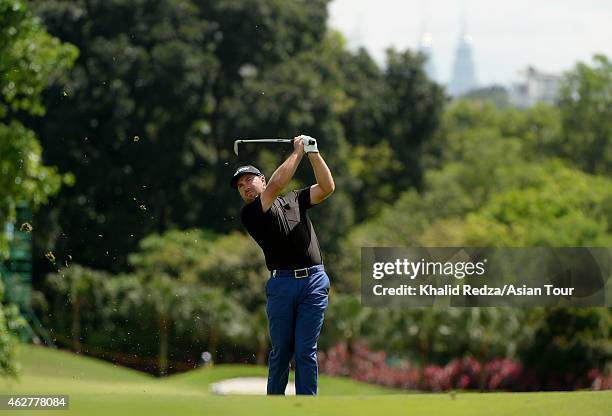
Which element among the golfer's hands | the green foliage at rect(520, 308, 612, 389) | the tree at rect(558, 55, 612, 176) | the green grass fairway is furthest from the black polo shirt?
the tree at rect(558, 55, 612, 176)

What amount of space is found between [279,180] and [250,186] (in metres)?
0.35

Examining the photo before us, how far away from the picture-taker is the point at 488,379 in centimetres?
1891

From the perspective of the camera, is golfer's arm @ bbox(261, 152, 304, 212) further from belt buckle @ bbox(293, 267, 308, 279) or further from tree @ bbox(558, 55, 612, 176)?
tree @ bbox(558, 55, 612, 176)

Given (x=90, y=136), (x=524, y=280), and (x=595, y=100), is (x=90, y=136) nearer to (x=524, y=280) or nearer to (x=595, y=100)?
(x=524, y=280)

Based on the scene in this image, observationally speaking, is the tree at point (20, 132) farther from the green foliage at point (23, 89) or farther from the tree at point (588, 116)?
the tree at point (588, 116)

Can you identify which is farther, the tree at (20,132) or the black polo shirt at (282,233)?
the tree at (20,132)

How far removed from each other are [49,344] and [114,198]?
590cm

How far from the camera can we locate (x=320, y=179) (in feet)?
21.5

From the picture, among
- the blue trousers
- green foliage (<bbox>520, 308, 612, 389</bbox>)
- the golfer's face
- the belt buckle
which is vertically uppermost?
the golfer's face

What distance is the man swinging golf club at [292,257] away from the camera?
6570 millimetres

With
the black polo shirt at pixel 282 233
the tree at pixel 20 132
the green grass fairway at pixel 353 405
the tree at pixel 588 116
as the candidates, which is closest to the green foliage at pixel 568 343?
the tree at pixel 20 132

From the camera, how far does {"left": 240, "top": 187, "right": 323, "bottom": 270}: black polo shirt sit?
655 centimetres

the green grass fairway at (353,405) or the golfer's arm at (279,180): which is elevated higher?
the golfer's arm at (279,180)

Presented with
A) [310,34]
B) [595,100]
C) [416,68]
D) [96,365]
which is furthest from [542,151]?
[96,365]
